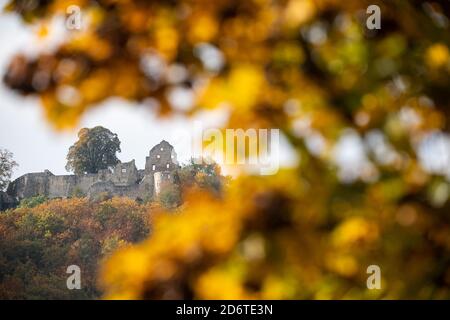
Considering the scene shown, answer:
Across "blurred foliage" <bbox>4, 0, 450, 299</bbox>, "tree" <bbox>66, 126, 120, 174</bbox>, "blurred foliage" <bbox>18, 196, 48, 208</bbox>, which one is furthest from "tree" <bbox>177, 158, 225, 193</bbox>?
"blurred foliage" <bbox>18, 196, 48, 208</bbox>

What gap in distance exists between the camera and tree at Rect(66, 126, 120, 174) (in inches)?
439

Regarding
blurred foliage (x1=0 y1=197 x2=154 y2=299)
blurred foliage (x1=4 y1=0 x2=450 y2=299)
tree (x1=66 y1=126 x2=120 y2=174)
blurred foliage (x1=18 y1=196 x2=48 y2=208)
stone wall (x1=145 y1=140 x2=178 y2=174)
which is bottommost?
blurred foliage (x1=4 y1=0 x2=450 y2=299)

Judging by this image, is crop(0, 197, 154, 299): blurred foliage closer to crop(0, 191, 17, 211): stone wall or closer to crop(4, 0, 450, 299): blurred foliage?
crop(0, 191, 17, 211): stone wall

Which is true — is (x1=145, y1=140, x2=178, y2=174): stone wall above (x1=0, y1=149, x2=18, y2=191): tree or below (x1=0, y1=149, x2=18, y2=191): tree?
above

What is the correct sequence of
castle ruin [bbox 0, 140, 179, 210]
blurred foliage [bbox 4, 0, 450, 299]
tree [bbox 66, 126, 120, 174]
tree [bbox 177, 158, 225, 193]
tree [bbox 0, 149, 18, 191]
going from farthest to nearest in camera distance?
castle ruin [bbox 0, 140, 179, 210], tree [bbox 66, 126, 120, 174], tree [bbox 0, 149, 18, 191], tree [bbox 177, 158, 225, 193], blurred foliage [bbox 4, 0, 450, 299]

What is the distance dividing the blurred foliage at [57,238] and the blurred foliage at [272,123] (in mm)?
12708

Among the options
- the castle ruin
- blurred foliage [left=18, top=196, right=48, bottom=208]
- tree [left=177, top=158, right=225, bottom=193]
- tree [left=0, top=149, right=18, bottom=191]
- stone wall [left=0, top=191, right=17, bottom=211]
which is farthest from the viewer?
blurred foliage [left=18, top=196, right=48, bottom=208]

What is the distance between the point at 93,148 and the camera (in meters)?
11.8

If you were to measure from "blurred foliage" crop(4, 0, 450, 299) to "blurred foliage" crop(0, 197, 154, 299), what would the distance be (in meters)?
12.7

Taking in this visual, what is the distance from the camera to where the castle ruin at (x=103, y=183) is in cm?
1625

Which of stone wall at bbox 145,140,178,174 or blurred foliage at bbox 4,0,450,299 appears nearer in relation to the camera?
blurred foliage at bbox 4,0,450,299

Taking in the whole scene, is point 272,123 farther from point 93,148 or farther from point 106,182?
point 106,182
